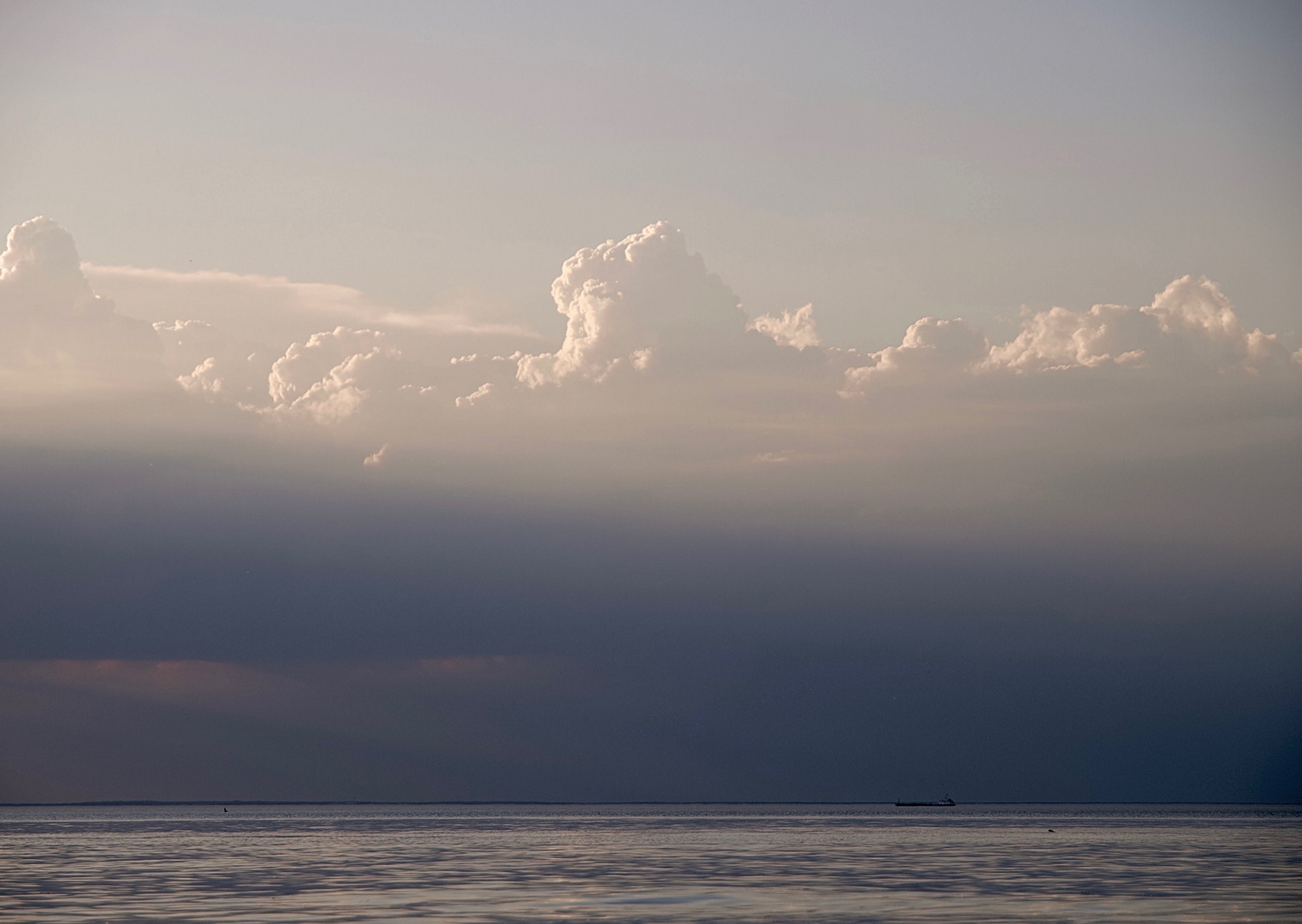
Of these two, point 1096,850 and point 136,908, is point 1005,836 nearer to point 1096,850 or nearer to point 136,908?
point 1096,850

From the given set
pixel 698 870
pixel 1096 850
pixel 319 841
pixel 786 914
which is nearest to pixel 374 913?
pixel 786 914

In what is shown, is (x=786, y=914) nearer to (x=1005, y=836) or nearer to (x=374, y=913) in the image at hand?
(x=374, y=913)

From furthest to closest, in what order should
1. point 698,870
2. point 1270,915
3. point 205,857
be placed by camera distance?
point 205,857 < point 698,870 < point 1270,915

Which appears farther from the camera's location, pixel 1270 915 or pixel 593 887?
pixel 593 887

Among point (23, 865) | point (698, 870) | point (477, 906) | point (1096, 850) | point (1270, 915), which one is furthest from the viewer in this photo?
point (1096, 850)

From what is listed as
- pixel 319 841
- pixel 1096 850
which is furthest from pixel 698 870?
pixel 319 841

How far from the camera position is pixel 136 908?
75.1 meters

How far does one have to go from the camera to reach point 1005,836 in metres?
194

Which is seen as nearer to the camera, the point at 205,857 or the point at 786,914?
the point at 786,914

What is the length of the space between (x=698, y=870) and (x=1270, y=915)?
48.2 meters

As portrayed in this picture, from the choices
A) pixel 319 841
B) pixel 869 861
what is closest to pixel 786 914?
pixel 869 861

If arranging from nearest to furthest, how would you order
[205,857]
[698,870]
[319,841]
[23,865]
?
[698,870] → [23,865] → [205,857] → [319,841]

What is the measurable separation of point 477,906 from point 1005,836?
135 metres

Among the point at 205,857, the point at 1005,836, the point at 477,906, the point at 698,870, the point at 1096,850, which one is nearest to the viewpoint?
the point at 477,906
